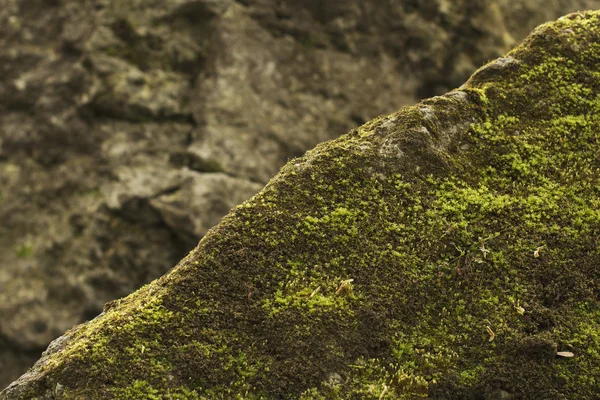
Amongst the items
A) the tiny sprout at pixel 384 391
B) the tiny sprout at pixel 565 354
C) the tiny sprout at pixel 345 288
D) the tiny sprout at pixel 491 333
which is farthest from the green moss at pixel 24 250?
the tiny sprout at pixel 565 354

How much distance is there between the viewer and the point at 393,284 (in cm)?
325

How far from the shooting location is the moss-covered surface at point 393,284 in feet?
9.87

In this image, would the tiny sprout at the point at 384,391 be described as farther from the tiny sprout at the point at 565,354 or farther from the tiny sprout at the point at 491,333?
the tiny sprout at the point at 565,354

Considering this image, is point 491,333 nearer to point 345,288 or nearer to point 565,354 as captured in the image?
point 565,354

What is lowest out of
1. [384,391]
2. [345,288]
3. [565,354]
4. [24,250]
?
[24,250]

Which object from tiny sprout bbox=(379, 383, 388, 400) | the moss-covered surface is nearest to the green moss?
the moss-covered surface

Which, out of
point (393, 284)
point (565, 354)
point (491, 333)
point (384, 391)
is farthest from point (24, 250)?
point (565, 354)

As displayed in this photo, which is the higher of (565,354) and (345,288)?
(345,288)

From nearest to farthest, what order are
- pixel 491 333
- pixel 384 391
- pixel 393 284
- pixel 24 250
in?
1. pixel 384 391
2. pixel 491 333
3. pixel 393 284
4. pixel 24 250

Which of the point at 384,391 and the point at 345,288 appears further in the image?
the point at 345,288

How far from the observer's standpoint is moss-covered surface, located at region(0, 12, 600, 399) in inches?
118

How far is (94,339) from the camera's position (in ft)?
10.0

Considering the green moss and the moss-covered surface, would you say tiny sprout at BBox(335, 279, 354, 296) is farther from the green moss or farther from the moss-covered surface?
the green moss

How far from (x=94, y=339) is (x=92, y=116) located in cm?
794
